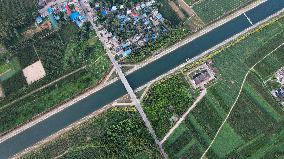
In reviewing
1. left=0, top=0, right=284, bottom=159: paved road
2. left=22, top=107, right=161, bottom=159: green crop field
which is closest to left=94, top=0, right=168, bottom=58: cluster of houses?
left=0, top=0, right=284, bottom=159: paved road

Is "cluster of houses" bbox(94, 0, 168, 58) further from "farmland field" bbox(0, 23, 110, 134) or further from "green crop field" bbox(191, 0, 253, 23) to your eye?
"green crop field" bbox(191, 0, 253, 23)

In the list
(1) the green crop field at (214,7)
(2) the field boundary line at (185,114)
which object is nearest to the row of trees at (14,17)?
(1) the green crop field at (214,7)

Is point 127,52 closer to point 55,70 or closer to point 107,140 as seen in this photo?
point 55,70

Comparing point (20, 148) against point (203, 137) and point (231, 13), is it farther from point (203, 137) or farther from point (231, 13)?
point (231, 13)

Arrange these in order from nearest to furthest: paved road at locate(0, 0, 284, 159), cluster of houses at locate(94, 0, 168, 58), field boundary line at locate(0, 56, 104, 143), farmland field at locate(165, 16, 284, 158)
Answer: farmland field at locate(165, 16, 284, 158) < paved road at locate(0, 0, 284, 159) < field boundary line at locate(0, 56, 104, 143) < cluster of houses at locate(94, 0, 168, 58)

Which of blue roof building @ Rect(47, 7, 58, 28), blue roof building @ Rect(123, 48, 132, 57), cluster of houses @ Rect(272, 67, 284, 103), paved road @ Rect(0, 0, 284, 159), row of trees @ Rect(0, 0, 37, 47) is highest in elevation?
row of trees @ Rect(0, 0, 37, 47)
